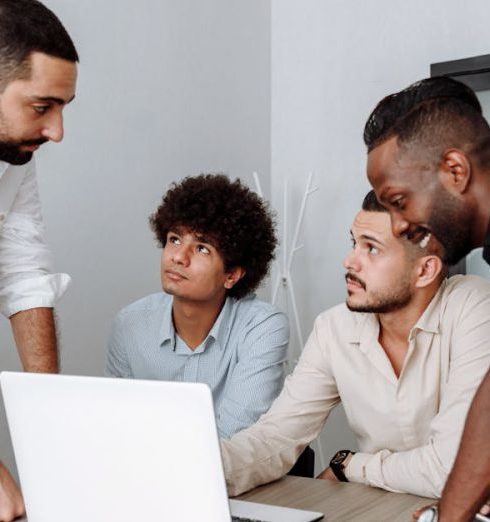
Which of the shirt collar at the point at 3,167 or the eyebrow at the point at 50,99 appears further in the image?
the shirt collar at the point at 3,167

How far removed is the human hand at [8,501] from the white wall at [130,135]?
139 cm

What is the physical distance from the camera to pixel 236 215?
2.73 meters

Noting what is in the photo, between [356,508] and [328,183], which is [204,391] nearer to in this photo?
[356,508]

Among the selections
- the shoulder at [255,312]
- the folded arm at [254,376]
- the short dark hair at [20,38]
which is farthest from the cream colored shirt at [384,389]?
the short dark hair at [20,38]

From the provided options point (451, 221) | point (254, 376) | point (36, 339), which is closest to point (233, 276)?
point (254, 376)

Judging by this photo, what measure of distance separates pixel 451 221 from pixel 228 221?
1388mm

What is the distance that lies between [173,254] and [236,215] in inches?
11.1

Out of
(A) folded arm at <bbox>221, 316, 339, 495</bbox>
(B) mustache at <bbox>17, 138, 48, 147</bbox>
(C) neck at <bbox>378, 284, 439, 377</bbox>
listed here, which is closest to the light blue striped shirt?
(A) folded arm at <bbox>221, 316, 339, 495</bbox>

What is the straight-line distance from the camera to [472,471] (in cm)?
114

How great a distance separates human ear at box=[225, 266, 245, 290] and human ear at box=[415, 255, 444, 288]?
739 millimetres

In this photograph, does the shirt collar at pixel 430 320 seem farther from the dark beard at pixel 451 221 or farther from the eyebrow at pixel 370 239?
the dark beard at pixel 451 221

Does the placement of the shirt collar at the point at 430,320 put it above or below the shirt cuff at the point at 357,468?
above

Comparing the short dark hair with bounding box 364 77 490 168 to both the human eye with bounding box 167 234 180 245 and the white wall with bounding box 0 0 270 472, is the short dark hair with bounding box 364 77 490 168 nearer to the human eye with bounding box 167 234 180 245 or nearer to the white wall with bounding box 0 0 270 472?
the human eye with bounding box 167 234 180 245

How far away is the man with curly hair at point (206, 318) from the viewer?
245 cm
